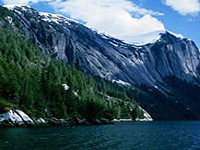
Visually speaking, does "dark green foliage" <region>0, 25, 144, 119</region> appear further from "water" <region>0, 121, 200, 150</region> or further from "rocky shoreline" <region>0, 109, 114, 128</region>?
"water" <region>0, 121, 200, 150</region>

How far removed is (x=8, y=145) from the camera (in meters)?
52.7

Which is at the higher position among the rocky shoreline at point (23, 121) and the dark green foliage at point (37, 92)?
the dark green foliage at point (37, 92)

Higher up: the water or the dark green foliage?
the dark green foliage

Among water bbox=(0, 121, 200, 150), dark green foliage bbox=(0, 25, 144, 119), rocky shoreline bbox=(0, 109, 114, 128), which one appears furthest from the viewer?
dark green foliage bbox=(0, 25, 144, 119)

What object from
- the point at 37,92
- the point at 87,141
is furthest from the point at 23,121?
the point at 87,141

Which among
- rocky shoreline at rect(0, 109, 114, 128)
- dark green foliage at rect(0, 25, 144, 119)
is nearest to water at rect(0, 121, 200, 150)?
rocky shoreline at rect(0, 109, 114, 128)

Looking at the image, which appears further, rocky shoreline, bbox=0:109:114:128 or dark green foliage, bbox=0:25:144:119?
dark green foliage, bbox=0:25:144:119

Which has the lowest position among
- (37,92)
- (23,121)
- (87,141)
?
(87,141)

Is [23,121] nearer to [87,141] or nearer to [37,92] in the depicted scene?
[37,92]

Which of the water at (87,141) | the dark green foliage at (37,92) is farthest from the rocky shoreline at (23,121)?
the water at (87,141)

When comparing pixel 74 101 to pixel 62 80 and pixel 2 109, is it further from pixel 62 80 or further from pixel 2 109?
pixel 2 109

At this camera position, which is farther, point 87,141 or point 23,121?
point 23,121

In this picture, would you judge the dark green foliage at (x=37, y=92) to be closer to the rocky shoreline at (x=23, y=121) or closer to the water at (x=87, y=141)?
the rocky shoreline at (x=23, y=121)

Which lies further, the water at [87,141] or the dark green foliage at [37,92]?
the dark green foliage at [37,92]
